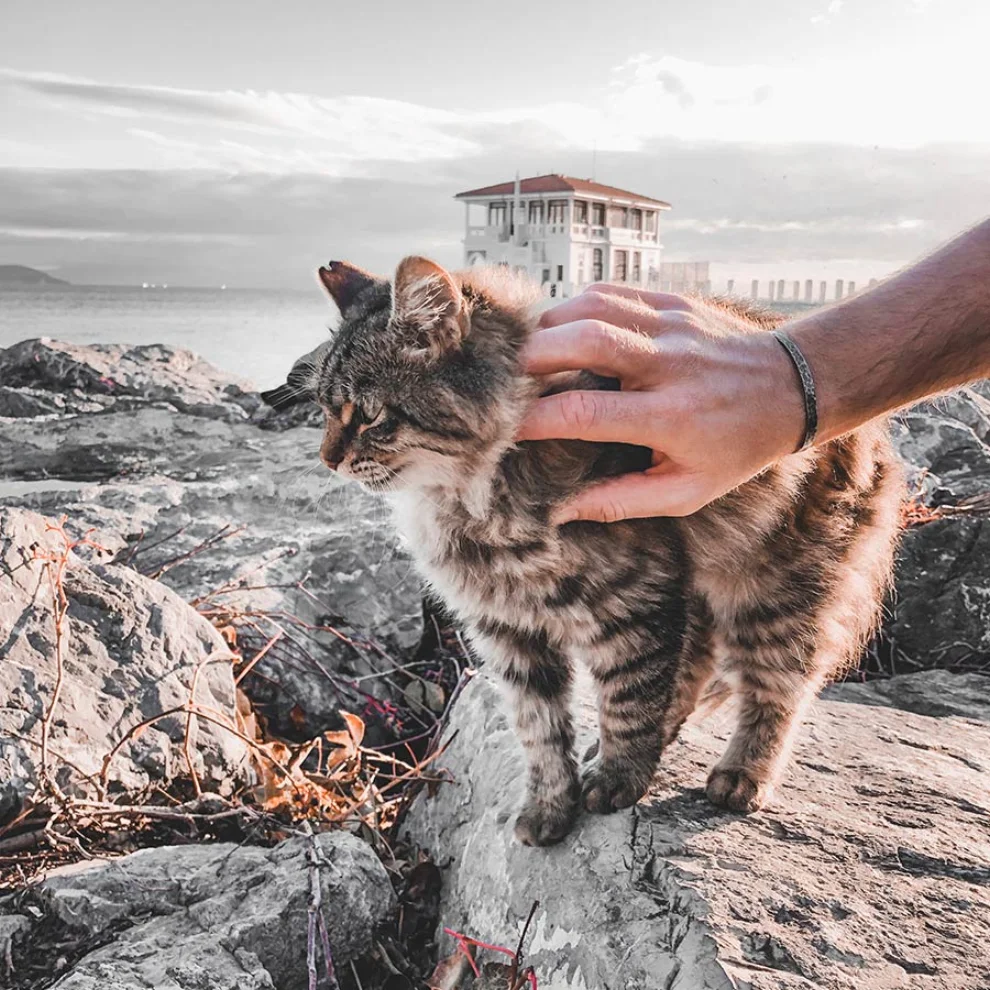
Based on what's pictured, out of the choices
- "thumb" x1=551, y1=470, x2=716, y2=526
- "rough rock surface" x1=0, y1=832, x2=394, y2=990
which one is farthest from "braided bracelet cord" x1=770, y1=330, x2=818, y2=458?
"rough rock surface" x1=0, y1=832, x2=394, y2=990

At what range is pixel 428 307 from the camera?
1862 millimetres

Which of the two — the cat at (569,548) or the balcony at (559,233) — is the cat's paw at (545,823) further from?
the balcony at (559,233)

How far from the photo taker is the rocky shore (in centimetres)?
154

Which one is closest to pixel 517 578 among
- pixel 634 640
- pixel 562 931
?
pixel 634 640

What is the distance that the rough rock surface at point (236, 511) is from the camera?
331cm

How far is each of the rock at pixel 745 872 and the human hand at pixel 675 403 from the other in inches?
26.9

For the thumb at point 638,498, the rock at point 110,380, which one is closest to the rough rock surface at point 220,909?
the thumb at point 638,498

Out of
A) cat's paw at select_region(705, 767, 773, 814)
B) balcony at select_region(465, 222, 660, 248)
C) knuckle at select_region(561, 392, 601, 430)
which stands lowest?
cat's paw at select_region(705, 767, 773, 814)

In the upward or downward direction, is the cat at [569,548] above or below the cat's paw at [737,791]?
above

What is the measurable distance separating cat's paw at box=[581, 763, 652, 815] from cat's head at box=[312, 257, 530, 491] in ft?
2.41

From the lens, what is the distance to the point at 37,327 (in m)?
20.8

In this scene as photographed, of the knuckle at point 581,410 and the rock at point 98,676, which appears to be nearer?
the knuckle at point 581,410

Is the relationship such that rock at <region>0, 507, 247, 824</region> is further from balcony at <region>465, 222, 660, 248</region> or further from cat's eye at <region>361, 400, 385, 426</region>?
balcony at <region>465, 222, 660, 248</region>

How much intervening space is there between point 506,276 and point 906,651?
7.64 feet
